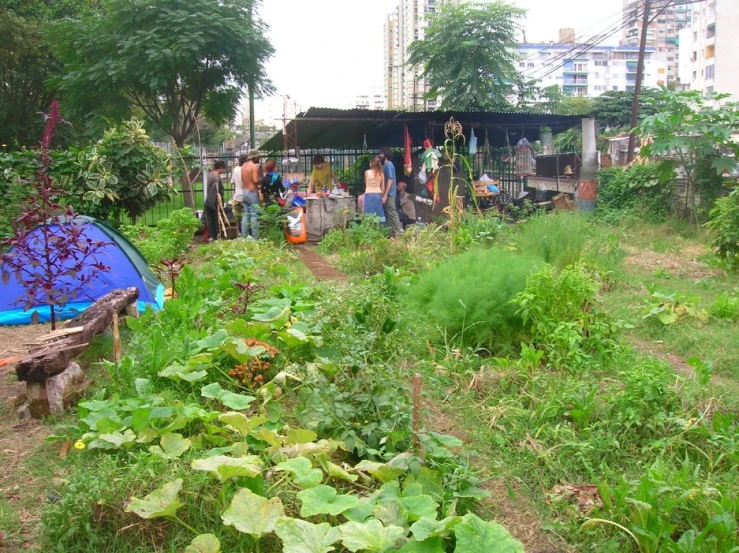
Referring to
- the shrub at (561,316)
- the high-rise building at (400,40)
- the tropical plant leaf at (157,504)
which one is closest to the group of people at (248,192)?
the shrub at (561,316)

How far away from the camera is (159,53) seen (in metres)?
16.3

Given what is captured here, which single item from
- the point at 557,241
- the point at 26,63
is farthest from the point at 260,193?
the point at 26,63

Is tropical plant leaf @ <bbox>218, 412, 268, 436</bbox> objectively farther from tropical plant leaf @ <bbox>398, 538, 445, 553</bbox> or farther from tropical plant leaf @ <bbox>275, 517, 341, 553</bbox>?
tropical plant leaf @ <bbox>398, 538, 445, 553</bbox>

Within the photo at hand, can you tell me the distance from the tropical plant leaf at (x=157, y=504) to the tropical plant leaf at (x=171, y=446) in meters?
0.41


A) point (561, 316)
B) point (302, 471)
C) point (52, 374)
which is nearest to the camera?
point (302, 471)

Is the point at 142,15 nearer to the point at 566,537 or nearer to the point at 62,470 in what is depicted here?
the point at 62,470

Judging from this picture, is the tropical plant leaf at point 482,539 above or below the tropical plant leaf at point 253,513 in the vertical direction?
below

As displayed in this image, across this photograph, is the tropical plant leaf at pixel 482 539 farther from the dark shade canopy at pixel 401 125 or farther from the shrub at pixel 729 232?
the dark shade canopy at pixel 401 125

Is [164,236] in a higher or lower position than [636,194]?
lower

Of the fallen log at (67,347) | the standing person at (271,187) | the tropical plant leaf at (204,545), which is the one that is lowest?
the tropical plant leaf at (204,545)

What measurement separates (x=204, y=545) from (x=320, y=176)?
1266 cm

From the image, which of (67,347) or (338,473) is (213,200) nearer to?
(67,347)

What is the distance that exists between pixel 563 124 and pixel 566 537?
15411mm

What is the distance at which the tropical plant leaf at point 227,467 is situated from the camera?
118 inches
